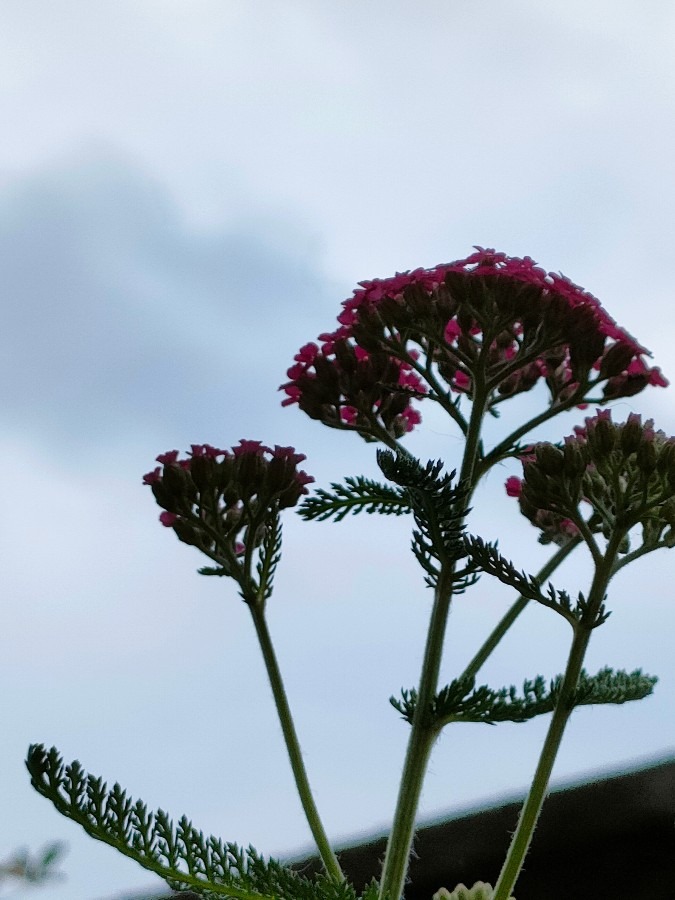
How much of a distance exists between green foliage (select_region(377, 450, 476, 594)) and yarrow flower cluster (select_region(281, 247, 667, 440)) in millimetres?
98

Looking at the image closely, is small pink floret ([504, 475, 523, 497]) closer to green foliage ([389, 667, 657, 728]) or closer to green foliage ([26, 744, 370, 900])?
green foliage ([389, 667, 657, 728])

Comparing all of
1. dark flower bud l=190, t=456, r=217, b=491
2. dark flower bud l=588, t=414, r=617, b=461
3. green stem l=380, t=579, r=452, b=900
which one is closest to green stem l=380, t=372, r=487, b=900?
green stem l=380, t=579, r=452, b=900

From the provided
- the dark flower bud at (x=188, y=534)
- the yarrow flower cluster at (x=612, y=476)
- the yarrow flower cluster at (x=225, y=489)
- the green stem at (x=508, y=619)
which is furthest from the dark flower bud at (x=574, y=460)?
the dark flower bud at (x=188, y=534)

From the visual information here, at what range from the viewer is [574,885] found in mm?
1027

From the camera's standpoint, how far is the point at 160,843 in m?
0.71

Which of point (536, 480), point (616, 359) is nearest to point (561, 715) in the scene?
point (536, 480)

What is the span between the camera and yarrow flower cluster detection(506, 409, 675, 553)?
733 millimetres

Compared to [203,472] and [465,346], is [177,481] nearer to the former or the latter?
[203,472]

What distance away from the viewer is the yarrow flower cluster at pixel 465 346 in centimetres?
78

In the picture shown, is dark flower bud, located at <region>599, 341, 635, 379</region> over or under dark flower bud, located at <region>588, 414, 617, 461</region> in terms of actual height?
over

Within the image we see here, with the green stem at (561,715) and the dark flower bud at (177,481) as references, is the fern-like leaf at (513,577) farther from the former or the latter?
the dark flower bud at (177,481)

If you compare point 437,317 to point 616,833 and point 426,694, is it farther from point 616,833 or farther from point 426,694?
point 616,833

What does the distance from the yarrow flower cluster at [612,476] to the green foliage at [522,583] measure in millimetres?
59

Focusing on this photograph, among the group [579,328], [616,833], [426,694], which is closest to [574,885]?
[616,833]
